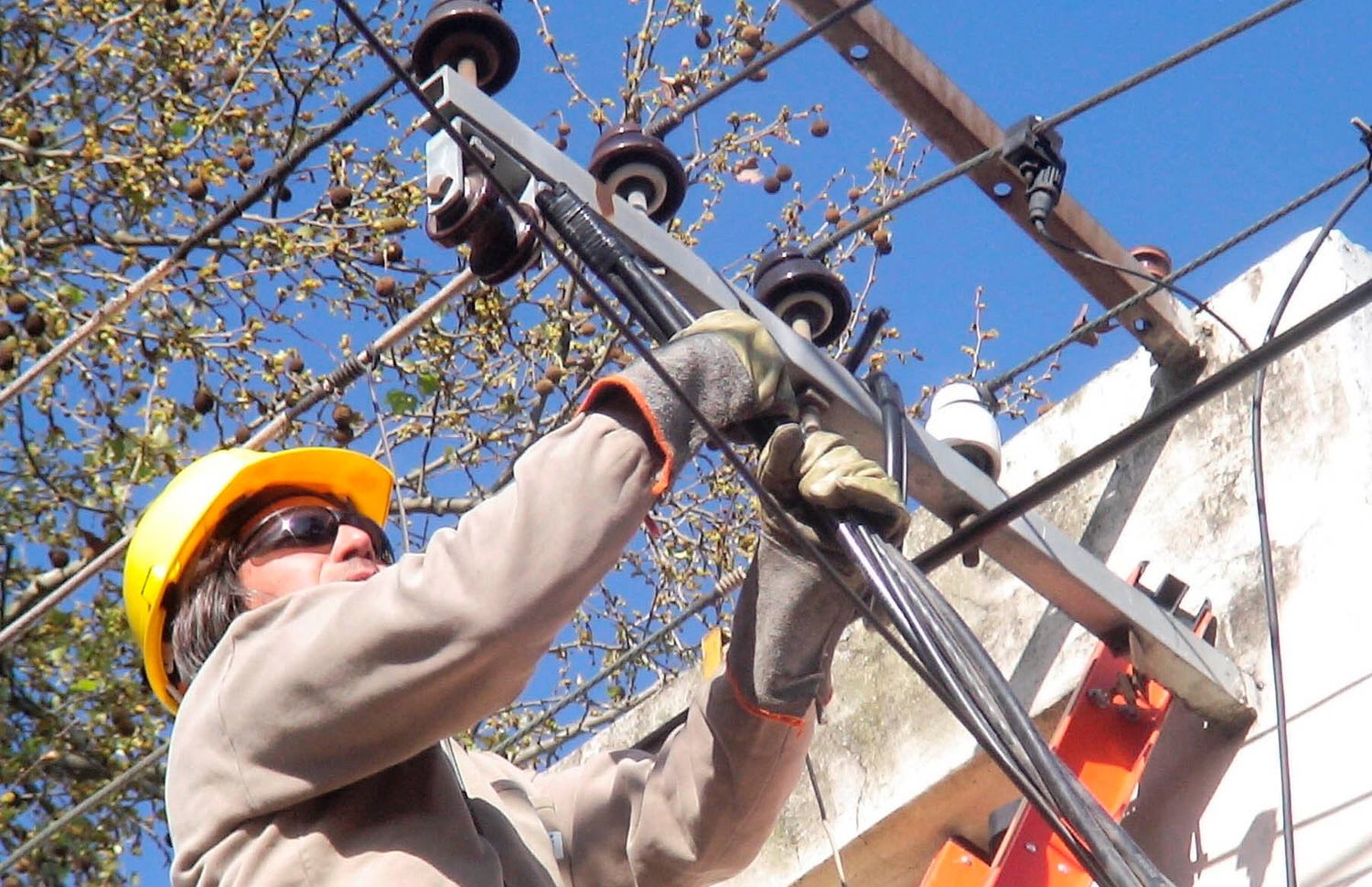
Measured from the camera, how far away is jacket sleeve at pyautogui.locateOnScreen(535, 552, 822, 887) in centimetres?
331

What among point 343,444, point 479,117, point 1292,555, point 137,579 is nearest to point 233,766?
point 137,579

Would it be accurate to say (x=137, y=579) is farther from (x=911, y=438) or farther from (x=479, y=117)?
(x=911, y=438)

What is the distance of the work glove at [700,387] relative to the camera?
2.91 metres

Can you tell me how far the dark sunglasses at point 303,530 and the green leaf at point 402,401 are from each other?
3584 millimetres

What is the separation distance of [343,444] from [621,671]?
197 cm

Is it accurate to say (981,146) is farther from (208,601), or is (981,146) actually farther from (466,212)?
(208,601)

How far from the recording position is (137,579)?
3.82 metres

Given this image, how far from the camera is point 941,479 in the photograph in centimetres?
411

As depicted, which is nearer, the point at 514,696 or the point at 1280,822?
the point at 514,696

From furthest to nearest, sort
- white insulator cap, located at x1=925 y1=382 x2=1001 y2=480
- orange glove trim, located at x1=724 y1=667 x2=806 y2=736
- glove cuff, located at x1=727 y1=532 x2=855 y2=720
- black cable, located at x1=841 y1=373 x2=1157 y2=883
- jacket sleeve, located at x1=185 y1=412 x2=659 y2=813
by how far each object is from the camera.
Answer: white insulator cap, located at x1=925 y1=382 x2=1001 y2=480, orange glove trim, located at x1=724 y1=667 x2=806 y2=736, glove cuff, located at x1=727 y1=532 x2=855 y2=720, jacket sleeve, located at x1=185 y1=412 x2=659 y2=813, black cable, located at x1=841 y1=373 x2=1157 y2=883

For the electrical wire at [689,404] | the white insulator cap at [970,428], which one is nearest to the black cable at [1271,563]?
the white insulator cap at [970,428]

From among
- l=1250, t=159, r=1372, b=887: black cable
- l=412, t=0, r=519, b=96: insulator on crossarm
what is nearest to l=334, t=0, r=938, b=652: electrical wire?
l=412, t=0, r=519, b=96: insulator on crossarm

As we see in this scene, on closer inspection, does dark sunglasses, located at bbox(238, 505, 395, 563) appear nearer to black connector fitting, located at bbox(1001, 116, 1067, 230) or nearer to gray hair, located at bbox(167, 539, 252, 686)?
gray hair, located at bbox(167, 539, 252, 686)

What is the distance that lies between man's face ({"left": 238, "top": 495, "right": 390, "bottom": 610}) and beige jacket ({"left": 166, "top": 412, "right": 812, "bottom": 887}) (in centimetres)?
39
